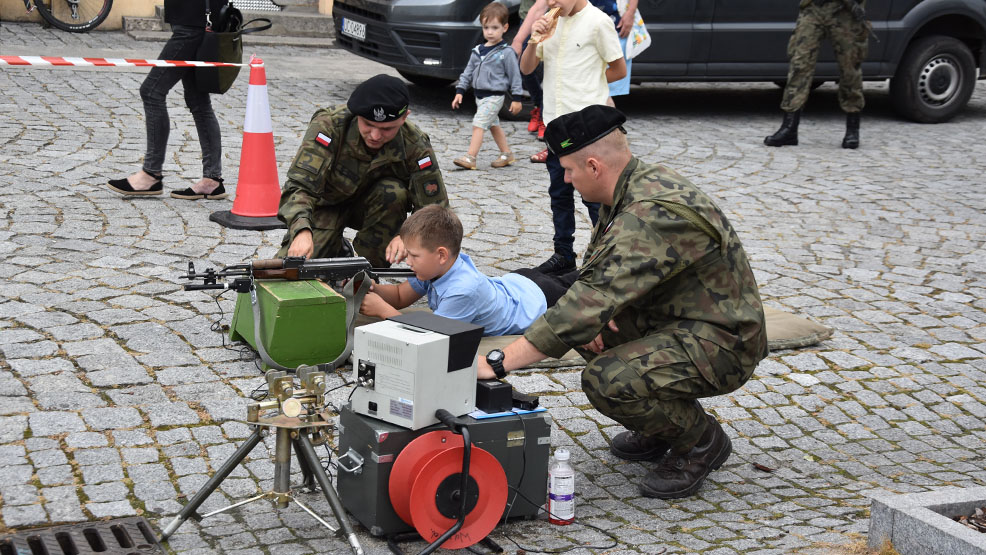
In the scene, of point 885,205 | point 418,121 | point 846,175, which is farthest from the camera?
point 418,121

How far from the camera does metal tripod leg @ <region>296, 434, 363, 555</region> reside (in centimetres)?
344

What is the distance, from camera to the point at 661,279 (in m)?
3.80

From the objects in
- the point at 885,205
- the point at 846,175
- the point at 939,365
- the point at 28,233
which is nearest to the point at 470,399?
the point at 939,365

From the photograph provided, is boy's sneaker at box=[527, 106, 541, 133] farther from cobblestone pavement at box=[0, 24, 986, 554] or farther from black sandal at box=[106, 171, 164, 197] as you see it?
black sandal at box=[106, 171, 164, 197]

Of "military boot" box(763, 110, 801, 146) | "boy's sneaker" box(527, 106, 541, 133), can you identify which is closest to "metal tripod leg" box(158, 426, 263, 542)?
"boy's sneaker" box(527, 106, 541, 133)

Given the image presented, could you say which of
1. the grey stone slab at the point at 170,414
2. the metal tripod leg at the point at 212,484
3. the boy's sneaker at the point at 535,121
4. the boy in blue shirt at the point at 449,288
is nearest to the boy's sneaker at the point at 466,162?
the boy's sneaker at the point at 535,121

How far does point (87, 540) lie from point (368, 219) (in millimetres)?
2572

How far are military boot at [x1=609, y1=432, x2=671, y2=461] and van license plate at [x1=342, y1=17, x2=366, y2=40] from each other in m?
6.84

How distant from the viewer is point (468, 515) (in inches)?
142

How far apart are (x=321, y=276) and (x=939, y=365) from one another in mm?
3073

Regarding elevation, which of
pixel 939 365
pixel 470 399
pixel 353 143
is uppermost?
pixel 353 143

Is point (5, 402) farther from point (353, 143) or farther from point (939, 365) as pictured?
point (939, 365)

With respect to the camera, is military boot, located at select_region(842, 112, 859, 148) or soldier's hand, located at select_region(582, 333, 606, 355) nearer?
soldier's hand, located at select_region(582, 333, 606, 355)

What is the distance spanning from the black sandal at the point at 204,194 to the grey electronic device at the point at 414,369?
4087 mm
